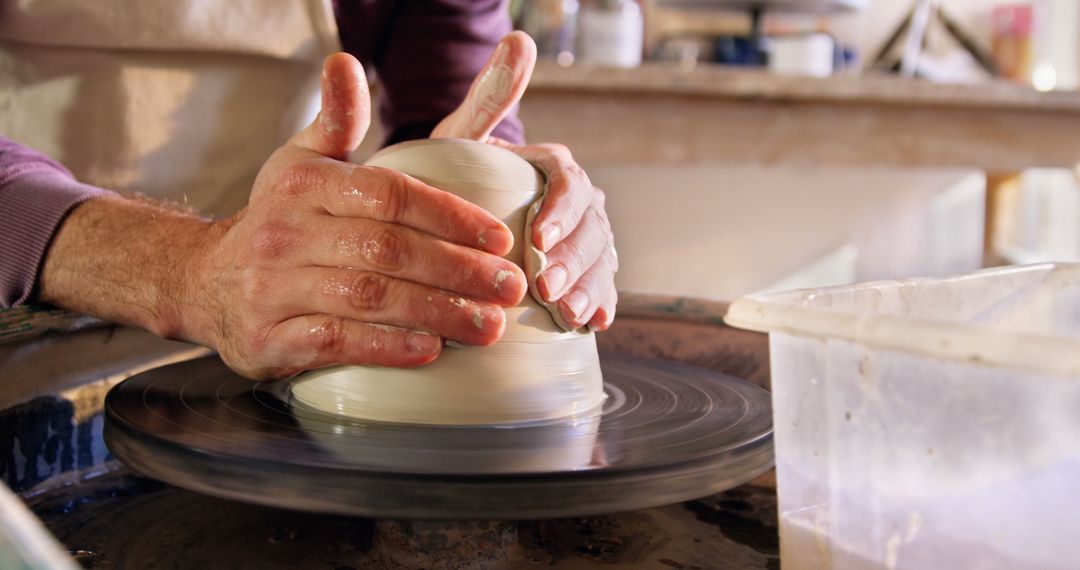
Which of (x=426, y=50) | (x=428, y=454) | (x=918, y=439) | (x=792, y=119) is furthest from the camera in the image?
(x=792, y=119)

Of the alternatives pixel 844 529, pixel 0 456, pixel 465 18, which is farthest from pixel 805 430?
pixel 465 18

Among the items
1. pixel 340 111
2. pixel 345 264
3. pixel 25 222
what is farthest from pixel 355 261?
pixel 25 222

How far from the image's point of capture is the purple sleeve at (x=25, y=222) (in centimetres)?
85

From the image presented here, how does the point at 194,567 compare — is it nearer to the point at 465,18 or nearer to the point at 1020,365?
the point at 1020,365

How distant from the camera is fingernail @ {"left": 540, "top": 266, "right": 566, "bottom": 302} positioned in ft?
2.47

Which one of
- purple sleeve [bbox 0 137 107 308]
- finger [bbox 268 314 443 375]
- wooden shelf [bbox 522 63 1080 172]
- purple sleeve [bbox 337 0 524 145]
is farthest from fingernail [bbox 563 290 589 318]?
wooden shelf [bbox 522 63 1080 172]

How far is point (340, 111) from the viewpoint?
2.36ft

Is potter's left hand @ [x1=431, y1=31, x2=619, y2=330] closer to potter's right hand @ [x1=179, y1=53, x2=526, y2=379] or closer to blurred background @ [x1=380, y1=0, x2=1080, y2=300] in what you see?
potter's right hand @ [x1=179, y1=53, x2=526, y2=379]

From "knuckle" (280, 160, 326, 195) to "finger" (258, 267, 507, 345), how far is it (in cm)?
6

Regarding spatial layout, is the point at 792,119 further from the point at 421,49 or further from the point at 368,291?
the point at 368,291

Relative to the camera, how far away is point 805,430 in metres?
0.53

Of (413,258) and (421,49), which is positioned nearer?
(413,258)

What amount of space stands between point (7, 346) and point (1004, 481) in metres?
0.77

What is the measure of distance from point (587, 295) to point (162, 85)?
656mm
